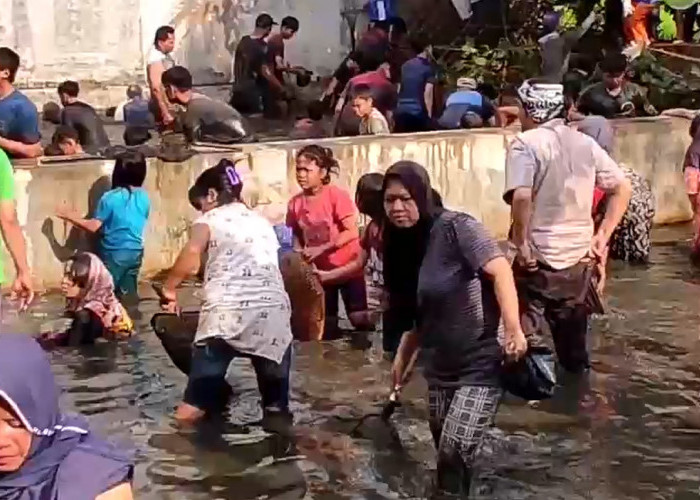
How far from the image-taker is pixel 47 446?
3293 mm

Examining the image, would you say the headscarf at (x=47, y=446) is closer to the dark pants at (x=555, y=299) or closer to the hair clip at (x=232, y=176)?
the hair clip at (x=232, y=176)

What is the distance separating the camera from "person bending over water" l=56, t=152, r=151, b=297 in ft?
37.7

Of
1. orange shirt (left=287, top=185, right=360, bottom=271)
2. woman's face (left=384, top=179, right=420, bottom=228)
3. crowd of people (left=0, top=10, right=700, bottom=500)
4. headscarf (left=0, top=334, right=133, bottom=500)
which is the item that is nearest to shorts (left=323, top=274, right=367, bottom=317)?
crowd of people (left=0, top=10, right=700, bottom=500)

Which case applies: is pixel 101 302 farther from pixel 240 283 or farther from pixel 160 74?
pixel 160 74

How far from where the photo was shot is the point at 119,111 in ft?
61.4

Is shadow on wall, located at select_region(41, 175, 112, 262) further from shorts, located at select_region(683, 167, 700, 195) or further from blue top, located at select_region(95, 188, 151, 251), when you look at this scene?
shorts, located at select_region(683, 167, 700, 195)

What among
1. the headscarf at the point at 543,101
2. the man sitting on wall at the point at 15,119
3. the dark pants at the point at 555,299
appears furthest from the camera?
the man sitting on wall at the point at 15,119

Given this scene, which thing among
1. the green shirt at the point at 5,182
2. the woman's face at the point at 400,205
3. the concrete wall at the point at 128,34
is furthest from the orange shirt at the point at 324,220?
the concrete wall at the point at 128,34

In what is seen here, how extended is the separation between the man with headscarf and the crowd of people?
0.01 m

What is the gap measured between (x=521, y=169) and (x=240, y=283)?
168cm

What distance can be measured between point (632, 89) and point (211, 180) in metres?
10.2

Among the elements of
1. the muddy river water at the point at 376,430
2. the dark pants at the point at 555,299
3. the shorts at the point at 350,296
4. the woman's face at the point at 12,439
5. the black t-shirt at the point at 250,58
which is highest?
the black t-shirt at the point at 250,58

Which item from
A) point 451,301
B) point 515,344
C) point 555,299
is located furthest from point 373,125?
point 515,344

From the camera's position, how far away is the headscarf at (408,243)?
628 centimetres
